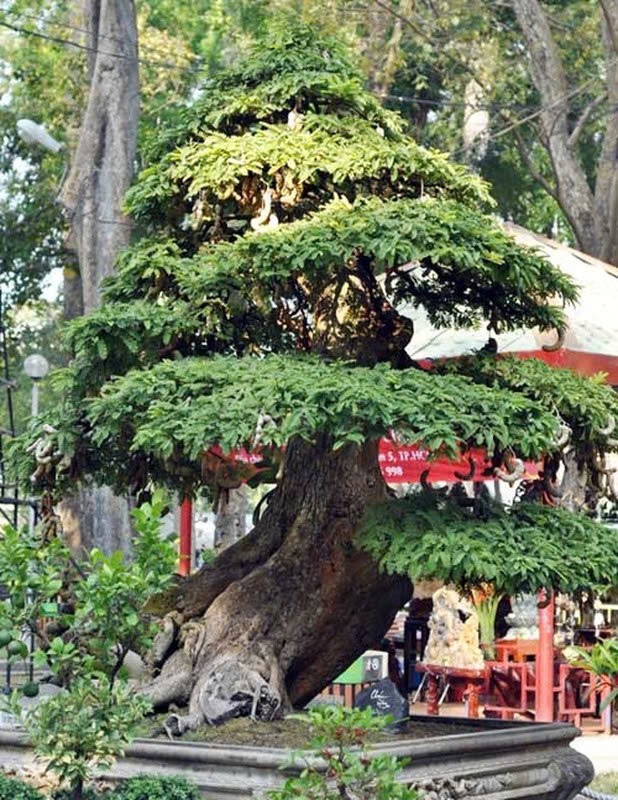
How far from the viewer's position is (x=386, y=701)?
298 inches

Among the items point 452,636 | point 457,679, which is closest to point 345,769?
point 452,636

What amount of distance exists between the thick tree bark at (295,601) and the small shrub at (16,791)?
0.84 metres

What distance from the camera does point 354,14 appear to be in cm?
1956

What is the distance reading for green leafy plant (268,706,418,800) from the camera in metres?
5.70

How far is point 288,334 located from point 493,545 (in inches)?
67.6

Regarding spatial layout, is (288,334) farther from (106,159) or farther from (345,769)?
(106,159)

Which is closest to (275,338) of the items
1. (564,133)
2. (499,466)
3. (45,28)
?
(499,466)

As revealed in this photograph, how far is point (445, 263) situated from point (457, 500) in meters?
1.07

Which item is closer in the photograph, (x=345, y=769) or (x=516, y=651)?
(x=345, y=769)

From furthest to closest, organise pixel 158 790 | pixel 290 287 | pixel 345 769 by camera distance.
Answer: pixel 290 287 < pixel 158 790 < pixel 345 769

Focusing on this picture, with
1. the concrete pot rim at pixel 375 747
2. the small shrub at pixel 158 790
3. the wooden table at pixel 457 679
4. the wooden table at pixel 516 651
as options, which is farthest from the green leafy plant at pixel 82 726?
the wooden table at pixel 516 651

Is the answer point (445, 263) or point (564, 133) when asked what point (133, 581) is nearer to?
point (445, 263)

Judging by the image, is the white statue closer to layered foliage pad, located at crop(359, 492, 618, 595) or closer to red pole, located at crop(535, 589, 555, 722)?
red pole, located at crop(535, 589, 555, 722)

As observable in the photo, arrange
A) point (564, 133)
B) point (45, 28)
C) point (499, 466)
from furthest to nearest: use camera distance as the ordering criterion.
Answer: point (45, 28), point (564, 133), point (499, 466)
